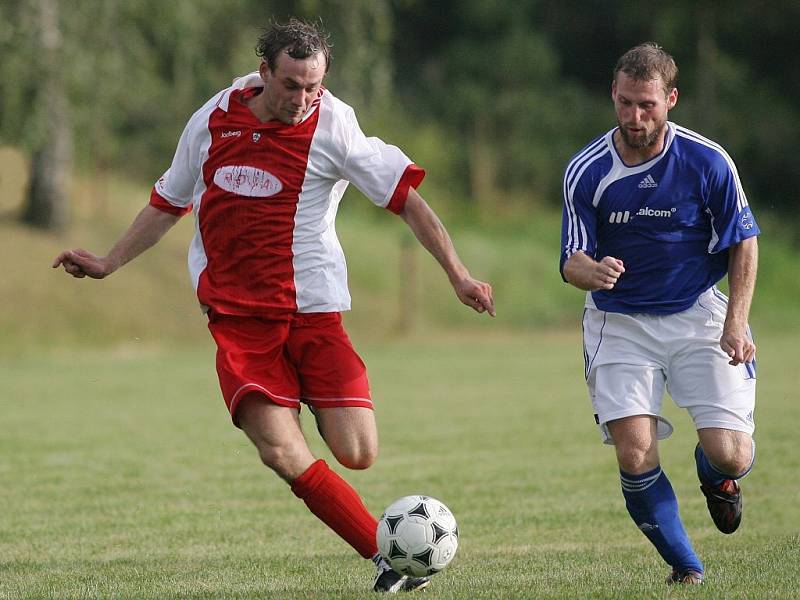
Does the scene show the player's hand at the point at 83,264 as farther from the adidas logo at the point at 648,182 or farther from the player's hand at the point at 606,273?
the adidas logo at the point at 648,182

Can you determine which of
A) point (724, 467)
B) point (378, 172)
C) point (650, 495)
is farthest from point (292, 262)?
point (724, 467)

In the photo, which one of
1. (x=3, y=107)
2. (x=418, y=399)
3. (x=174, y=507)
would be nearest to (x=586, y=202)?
(x=174, y=507)

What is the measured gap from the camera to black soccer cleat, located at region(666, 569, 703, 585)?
16.3ft

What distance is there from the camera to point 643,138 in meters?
4.94

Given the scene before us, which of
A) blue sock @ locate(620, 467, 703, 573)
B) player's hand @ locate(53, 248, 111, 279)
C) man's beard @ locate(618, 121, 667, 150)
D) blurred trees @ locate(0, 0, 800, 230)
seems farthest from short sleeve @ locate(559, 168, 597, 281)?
blurred trees @ locate(0, 0, 800, 230)

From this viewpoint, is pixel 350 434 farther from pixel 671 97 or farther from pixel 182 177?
pixel 671 97

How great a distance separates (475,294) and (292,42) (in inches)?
47.5

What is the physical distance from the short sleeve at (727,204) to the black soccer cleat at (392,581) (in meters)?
1.80

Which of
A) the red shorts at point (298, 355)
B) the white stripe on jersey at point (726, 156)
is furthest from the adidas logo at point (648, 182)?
the red shorts at point (298, 355)

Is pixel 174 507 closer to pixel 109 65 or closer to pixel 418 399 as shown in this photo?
pixel 418 399

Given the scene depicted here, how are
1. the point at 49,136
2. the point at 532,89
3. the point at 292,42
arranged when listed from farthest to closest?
the point at 532,89, the point at 49,136, the point at 292,42

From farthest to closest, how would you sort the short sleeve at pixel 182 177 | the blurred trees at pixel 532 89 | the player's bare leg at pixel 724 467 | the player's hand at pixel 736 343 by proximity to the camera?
1. the blurred trees at pixel 532 89
2. the short sleeve at pixel 182 177
3. the player's bare leg at pixel 724 467
4. the player's hand at pixel 736 343

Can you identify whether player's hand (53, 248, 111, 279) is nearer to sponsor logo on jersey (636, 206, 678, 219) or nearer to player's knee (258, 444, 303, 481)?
player's knee (258, 444, 303, 481)

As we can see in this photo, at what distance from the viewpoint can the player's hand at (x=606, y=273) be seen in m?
4.77
